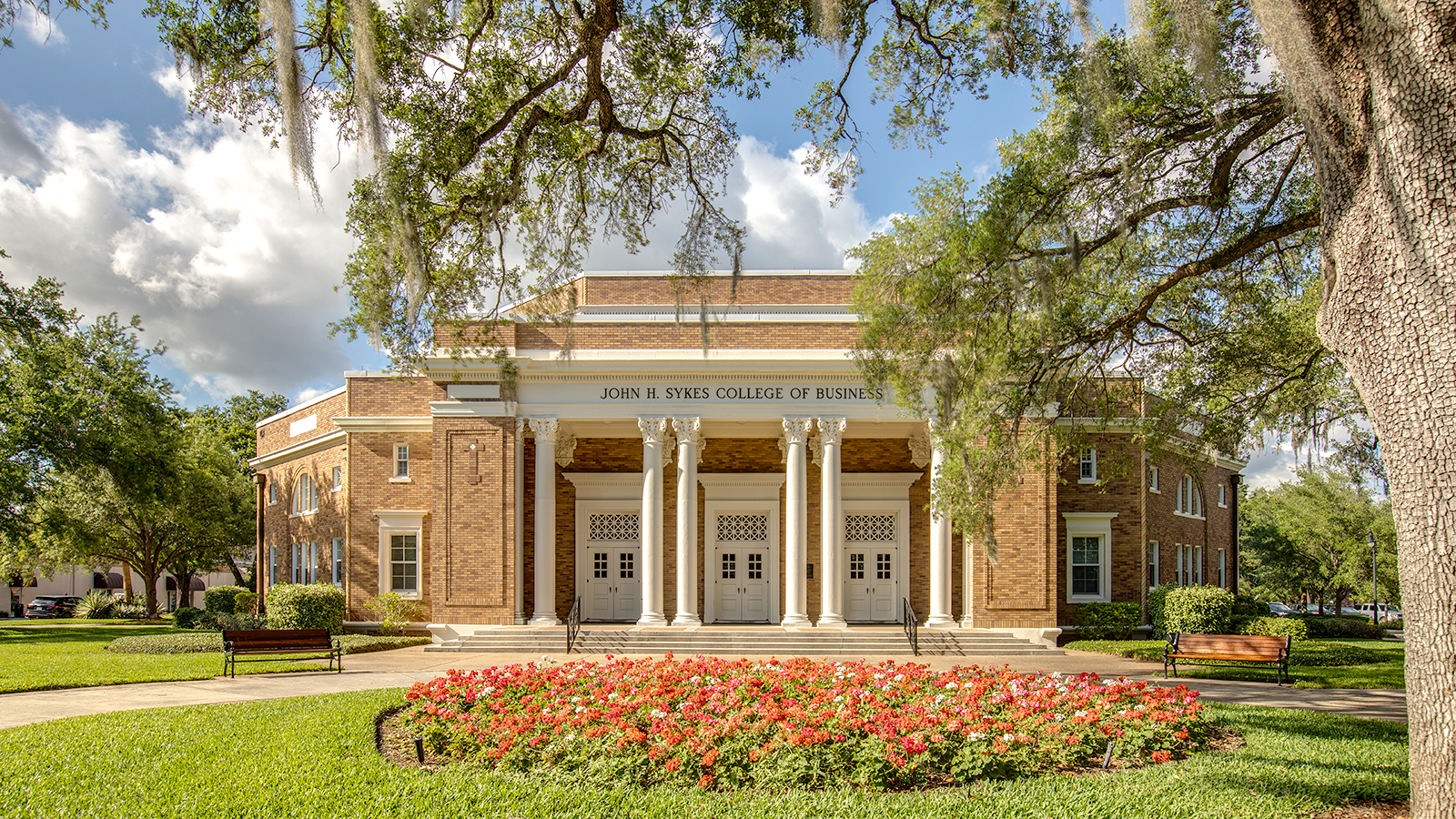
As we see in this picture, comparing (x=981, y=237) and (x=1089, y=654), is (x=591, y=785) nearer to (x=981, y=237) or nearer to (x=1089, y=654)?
(x=981, y=237)

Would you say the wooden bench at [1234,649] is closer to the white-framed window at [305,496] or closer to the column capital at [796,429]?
the column capital at [796,429]

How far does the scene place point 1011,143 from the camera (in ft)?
38.4

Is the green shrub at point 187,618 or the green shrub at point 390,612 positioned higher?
the green shrub at point 390,612

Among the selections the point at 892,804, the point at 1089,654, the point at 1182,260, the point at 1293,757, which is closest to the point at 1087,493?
the point at 1089,654

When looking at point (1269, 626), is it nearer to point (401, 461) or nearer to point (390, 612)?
point (390, 612)

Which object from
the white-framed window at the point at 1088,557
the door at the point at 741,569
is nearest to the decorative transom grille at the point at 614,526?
the door at the point at 741,569

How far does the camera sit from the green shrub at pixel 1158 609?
23.1 metres

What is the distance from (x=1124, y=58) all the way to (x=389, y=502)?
823 inches

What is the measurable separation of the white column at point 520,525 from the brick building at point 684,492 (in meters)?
0.07

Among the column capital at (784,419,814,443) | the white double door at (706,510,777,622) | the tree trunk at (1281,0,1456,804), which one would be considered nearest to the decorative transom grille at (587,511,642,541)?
the white double door at (706,510,777,622)

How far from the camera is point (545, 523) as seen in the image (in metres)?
21.6

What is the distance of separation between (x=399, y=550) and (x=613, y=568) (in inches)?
230

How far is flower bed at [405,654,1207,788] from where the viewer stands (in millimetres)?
7551

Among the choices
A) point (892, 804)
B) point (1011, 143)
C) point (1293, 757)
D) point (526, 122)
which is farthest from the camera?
point (1011, 143)
